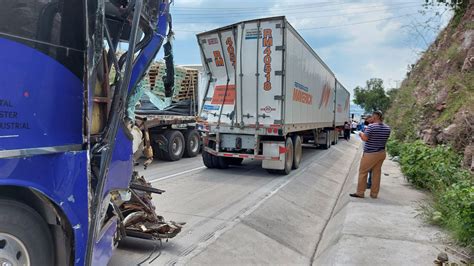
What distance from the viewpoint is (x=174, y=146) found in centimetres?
1384

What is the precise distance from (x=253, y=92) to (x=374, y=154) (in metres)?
4.18

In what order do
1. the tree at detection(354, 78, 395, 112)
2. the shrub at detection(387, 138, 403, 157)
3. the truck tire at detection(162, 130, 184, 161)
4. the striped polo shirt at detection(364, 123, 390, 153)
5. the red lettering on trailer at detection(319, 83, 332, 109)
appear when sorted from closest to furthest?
the striped polo shirt at detection(364, 123, 390, 153)
the truck tire at detection(162, 130, 184, 161)
the shrub at detection(387, 138, 403, 157)
the red lettering on trailer at detection(319, 83, 332, 109)
the tree at detection(354, 78, 395, 112)

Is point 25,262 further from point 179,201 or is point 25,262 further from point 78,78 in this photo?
point 179,201

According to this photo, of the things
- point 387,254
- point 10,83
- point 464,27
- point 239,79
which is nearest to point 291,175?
point 239,79

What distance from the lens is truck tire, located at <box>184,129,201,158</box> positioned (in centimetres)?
1478

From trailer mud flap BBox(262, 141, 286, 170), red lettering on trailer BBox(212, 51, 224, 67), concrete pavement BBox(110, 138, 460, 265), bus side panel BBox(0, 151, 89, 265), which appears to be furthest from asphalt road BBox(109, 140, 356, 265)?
red lettering on trailer BBox(212, 51, 224, 67)

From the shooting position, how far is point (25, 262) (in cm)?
271

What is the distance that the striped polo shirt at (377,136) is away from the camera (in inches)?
317

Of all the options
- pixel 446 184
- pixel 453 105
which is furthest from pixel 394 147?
pixel 446 184

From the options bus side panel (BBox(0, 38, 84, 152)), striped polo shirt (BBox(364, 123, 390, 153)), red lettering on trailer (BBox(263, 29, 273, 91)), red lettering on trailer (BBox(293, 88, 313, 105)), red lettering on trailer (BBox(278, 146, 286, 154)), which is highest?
red lettering on trailer (BBox(263, 29, 273, 91))

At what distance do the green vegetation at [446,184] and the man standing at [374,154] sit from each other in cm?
102

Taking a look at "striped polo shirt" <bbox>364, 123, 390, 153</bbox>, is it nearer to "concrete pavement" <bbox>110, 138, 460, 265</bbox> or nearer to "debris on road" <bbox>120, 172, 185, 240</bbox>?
"concrete pavement" <bbox>110, 138, 460, 265</bbox>

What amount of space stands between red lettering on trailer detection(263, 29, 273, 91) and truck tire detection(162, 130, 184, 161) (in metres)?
4.03

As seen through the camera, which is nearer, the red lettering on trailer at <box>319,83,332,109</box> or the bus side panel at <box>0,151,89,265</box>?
the bus side panel at <box>0,151,89,265</box>
